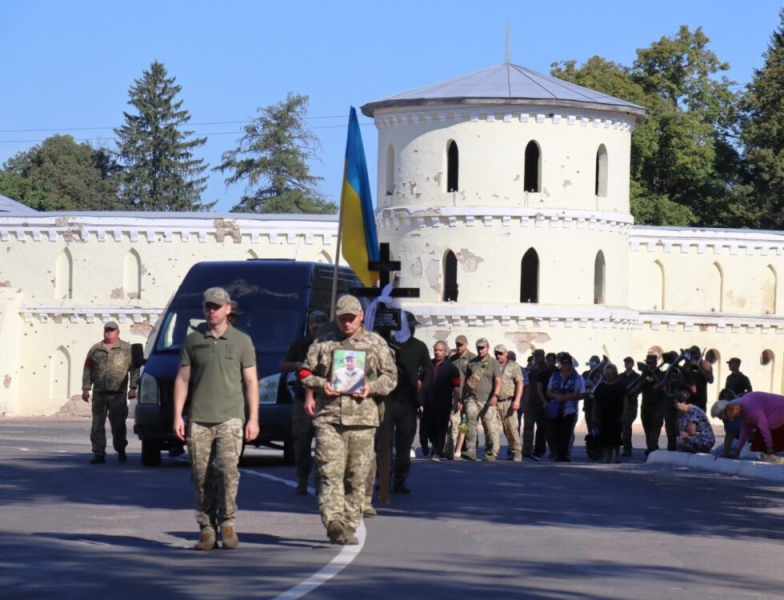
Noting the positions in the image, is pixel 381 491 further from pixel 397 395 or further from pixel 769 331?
pixel 769 331

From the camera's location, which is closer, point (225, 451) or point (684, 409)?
point (225, 451)

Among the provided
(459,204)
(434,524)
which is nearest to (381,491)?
(434,524)

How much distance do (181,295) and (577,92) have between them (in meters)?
33.8

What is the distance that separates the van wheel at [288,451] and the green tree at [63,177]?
7516 cm

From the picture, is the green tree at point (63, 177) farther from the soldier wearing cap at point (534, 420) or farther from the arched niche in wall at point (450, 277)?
the soldier wearing cap at point (534, 420)

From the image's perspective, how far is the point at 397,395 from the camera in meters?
18.7

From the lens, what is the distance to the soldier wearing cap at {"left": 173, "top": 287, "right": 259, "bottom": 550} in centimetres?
1303

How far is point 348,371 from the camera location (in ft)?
45.3

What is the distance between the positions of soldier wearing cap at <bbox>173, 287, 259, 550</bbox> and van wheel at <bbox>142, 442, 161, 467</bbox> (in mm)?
9326

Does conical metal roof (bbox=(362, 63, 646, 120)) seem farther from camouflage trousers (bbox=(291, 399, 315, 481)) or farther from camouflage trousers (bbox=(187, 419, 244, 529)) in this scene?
camouflage trousers (bbox=(187, 419, 244, 529))

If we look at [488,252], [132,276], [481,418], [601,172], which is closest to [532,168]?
[601,172]

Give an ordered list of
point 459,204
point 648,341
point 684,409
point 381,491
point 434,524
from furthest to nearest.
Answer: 1. point 648,341
2. point 459,204
3. point 684,409
4. point 381,491
5. point 434,524

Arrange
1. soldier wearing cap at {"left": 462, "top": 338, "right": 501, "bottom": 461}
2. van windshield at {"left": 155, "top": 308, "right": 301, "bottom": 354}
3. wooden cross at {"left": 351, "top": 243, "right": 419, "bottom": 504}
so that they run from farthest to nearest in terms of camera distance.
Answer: soldier wearing cap at {"left": 462, "top": 338, "right": 501, "bottom": 461} < van windshield at {"left": 155, "top": 308, "right": 301, "bottom": 354} < wooden cross at {"left": 351, "top": 243, "right": 419, "bottom": 504}

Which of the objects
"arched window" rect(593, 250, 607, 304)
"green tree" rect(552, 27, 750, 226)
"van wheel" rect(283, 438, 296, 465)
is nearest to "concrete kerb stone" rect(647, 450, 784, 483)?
"van wheel" rect(283, 438, 296, 465)
